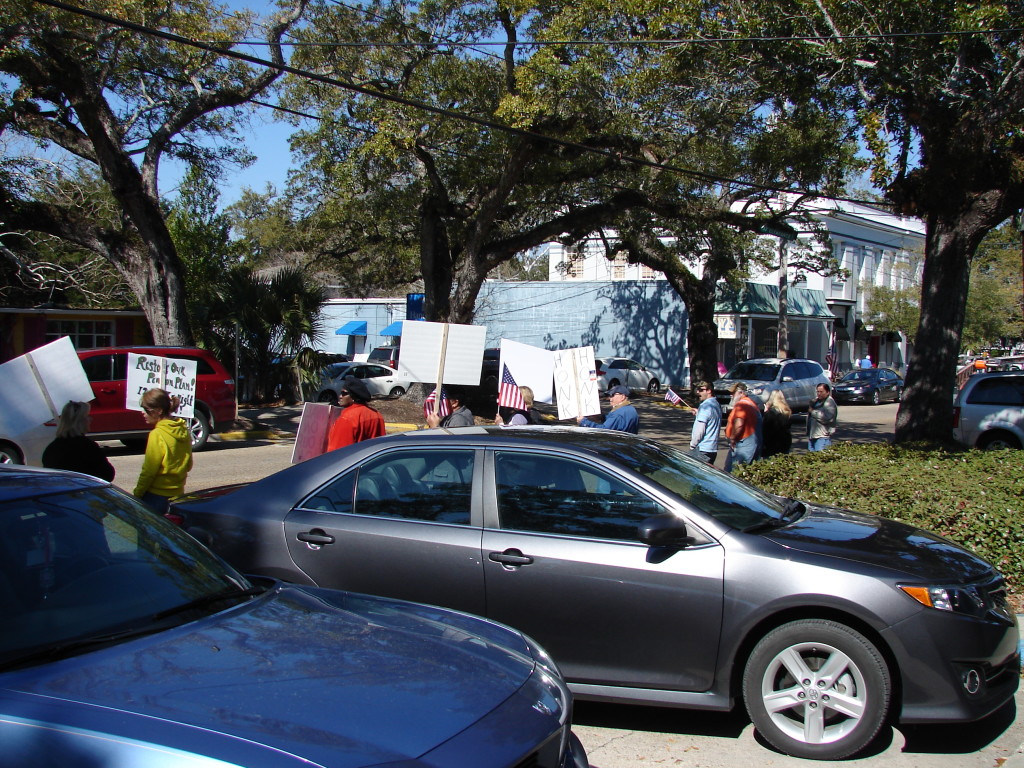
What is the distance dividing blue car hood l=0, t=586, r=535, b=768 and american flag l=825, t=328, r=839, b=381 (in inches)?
1612

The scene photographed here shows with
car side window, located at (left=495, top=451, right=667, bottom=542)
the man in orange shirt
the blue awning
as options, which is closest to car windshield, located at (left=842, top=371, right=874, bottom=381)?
the man in orange shirt

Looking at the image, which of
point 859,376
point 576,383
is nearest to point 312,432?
point 576,383

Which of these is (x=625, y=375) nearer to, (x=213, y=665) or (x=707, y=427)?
(x=707, y=427)

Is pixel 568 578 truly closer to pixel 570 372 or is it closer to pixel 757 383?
pixel 570 372

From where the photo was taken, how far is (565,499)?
188 inches

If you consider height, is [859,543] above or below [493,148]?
below

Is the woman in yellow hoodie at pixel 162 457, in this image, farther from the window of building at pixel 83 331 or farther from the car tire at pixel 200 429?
the window of building at pixel 83 331

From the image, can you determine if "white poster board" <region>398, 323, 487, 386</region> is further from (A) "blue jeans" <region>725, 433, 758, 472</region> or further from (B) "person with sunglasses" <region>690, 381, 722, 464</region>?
(A) "blue jeans" <region>725, 433, 758, 472</region>

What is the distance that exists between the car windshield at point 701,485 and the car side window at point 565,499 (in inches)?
7.1

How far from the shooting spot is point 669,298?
125ft

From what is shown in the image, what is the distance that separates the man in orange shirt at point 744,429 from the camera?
11031mm

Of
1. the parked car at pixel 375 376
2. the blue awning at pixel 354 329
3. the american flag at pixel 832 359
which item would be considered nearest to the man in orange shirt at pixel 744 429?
the parked car at pixel 375 376

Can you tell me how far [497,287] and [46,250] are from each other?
63.8 feet

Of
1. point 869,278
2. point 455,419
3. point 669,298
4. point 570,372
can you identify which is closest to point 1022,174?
point 570,372
